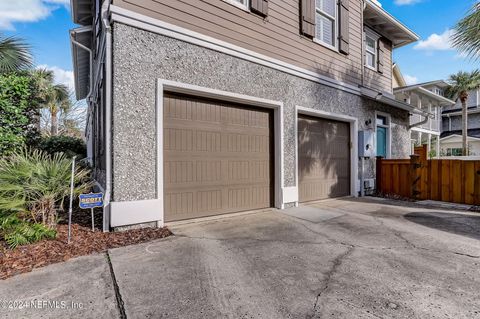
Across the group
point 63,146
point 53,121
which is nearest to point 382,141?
point 63,146

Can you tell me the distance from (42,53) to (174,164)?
7.11 m

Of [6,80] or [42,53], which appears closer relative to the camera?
[6,80]

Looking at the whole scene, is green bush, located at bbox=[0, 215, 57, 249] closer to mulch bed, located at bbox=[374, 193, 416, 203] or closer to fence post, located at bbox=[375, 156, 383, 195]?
mulch bed, located at bbox=[374, 193, 416, 203]

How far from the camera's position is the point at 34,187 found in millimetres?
3629

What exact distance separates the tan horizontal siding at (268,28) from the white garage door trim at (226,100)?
1072 mm

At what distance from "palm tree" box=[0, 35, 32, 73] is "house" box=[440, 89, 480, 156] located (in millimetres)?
29025

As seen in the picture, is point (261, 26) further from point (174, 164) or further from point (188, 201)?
point (188, 201)

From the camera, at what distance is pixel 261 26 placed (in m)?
5.64

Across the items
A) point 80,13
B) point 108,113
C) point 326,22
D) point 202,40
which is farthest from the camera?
point 326,22

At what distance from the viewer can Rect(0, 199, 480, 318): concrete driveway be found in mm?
2086

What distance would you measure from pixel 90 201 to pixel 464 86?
25062 millimetres

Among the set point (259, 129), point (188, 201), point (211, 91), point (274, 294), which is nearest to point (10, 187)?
point (188, 201)

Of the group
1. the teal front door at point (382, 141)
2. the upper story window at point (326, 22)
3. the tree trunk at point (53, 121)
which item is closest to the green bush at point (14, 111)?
the upper story window at point (326, 22)

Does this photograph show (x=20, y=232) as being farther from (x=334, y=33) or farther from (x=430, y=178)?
(x=430, y=178)
